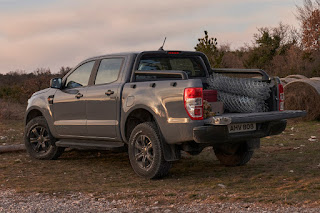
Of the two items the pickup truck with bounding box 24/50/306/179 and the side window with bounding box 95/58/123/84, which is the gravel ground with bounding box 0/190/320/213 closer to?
the pickup truck with bounding box 24/50/306/179

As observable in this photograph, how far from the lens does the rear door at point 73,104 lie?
26.1 feet

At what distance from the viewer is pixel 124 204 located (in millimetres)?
5352

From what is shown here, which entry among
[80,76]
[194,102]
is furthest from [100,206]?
[80,76]

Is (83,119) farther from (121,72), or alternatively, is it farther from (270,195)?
(270,195)

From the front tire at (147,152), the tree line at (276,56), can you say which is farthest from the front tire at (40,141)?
the tree line at (276,56)

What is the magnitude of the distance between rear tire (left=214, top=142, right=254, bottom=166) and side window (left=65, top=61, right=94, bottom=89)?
2.47m

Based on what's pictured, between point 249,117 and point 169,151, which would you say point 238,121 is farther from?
point 169,151

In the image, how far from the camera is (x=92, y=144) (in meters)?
7.80

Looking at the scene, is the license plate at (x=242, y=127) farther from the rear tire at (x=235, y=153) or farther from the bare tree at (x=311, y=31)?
the bare tree at (x=311, y=31)

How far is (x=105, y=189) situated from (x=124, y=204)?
92 centimetres

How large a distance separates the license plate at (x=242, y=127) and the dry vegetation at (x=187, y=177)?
69 centimetres

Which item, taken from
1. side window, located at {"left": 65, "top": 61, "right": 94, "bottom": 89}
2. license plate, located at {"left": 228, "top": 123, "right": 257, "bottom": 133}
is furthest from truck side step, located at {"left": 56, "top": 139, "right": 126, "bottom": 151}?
license plate, located at {"left": 228, "top": 123, "right": 257, "bottom": 133}

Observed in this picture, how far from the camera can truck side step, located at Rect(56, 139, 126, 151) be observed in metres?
7.40

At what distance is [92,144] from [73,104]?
2.68 ft
